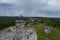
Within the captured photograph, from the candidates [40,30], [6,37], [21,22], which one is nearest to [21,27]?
[21,22]

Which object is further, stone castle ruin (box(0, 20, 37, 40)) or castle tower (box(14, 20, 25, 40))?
castle tower (box(14, 20, 25, 40))

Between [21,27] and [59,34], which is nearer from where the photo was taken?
[21,27]

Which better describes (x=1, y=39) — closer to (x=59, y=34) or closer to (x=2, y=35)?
(x=2, y=35)

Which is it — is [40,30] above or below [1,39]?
below

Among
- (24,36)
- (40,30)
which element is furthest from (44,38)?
(24,36)

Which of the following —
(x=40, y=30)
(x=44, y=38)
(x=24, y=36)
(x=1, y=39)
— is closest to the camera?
(x=1, y=39)

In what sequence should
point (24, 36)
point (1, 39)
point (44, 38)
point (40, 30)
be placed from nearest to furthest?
1. point (1, 39)
2. point (24, 36)
3. point (44, 38)
4. point (40, 30)

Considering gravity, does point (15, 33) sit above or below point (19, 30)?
below

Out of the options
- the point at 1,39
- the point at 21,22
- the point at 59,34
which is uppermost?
the point at 21,22

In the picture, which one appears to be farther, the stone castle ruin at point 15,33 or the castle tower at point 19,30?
the castle tower at point 19,30
